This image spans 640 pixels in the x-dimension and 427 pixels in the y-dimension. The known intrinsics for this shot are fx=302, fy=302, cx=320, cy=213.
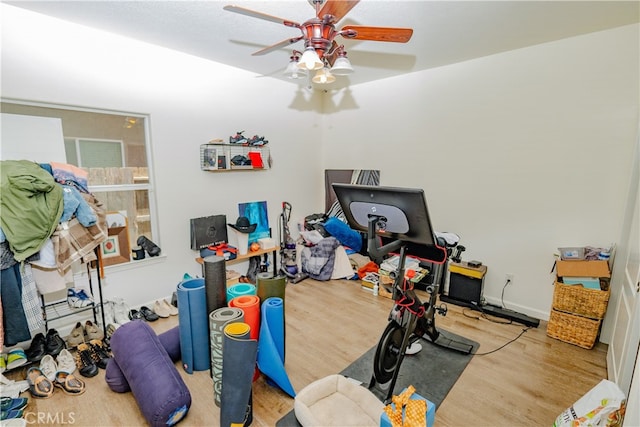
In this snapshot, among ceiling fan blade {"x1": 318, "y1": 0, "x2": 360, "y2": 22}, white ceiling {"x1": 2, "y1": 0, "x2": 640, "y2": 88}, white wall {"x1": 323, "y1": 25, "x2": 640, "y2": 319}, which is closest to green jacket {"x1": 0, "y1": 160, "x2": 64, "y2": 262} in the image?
white ceiling {"x1": 2, "y1": 0, "x2": 640, "y2": 88}

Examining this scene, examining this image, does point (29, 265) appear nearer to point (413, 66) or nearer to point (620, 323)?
point (413, 66)

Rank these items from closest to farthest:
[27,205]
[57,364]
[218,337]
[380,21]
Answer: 1. [218,337]
2. [27,205]
3. [57,364]
4. [380,21]

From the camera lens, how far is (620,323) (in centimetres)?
233

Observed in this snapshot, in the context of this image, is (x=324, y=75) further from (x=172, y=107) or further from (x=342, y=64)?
(x=172, y=107)

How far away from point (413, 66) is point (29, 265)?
167 inches

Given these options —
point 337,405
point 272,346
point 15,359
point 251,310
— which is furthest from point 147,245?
point 337,405

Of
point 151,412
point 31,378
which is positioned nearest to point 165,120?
point 31,378

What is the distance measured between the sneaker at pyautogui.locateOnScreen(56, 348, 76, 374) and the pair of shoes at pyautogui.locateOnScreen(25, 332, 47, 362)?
15cm

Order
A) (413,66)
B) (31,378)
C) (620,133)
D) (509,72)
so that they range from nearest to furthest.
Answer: (31,378) → (620,133) → (509,72) → (413,66)

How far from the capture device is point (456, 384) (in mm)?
2316

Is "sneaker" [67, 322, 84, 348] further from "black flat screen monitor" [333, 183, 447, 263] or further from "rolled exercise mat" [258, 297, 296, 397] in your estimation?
"black flat screen monitor" [333, 183, 447, 263]

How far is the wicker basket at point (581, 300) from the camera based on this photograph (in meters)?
2.65

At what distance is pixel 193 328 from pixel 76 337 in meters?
1.28

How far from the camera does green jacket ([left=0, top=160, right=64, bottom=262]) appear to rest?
2160mm
